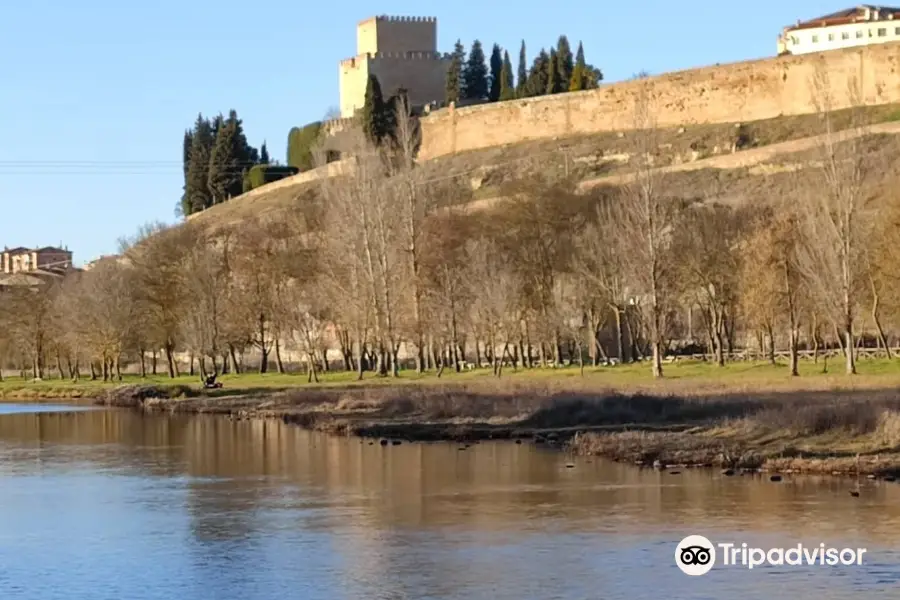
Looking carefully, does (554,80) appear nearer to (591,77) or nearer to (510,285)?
(591,77)

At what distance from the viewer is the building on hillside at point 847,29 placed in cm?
9744

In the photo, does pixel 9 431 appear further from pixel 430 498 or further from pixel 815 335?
pixel 815 335

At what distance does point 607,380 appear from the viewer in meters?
40.5

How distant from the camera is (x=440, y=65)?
110562 mm

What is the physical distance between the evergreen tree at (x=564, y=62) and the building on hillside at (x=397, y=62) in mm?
12494

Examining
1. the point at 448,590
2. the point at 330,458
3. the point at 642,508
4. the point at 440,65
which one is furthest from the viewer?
the point at 440,65

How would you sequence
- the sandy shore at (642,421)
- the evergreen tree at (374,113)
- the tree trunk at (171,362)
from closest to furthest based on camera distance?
the sandy shore at (642,421) → the tree trunk at (171,362) → the evergreen tree at (374,113)

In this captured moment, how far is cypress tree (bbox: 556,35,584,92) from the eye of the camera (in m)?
98.9

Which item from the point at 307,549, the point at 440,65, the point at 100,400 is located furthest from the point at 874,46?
the point at 307,549

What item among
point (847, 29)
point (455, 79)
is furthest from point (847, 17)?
point (455, 79)

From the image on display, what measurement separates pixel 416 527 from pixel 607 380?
876 inches

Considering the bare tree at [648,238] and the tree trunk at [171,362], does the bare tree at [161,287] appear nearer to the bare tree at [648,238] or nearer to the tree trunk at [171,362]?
the tree trunk at [171,362]

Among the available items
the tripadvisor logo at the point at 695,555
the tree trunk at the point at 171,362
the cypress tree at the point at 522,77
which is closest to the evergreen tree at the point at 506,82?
the cypress tree at the point at 522,77

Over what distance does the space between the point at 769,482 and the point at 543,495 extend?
131 inches
